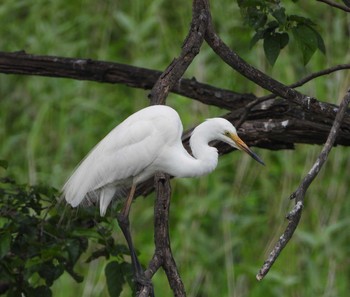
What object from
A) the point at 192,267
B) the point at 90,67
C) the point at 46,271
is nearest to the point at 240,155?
the point at 192,267

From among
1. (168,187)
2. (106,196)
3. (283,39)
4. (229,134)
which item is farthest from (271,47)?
(106,196)

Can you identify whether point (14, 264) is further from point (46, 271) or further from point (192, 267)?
point (192, 267)

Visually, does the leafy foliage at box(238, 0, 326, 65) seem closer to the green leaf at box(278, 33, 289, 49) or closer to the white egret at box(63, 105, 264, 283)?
the green leaf at box(278, 33, 289, 49)

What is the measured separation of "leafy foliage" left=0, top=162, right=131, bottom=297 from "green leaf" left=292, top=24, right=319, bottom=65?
0.84 meters

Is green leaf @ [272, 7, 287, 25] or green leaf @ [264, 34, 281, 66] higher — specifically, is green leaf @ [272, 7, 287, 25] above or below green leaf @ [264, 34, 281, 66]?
above

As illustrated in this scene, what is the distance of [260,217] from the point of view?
4.78 meters

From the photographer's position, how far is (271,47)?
3.00 m

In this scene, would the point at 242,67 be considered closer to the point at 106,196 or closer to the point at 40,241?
the point at 106,196

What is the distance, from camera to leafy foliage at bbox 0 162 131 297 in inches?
125

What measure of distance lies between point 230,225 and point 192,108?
1.91ft

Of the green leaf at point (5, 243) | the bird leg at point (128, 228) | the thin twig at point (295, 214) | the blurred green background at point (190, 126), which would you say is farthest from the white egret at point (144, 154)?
the blurred green background at point (190, 126)

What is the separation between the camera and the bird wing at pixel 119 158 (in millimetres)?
3074


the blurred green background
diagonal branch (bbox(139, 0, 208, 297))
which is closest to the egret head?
diagonal branch (bbox(139, 0, 208, 297))

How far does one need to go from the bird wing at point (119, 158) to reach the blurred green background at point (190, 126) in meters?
1.25
